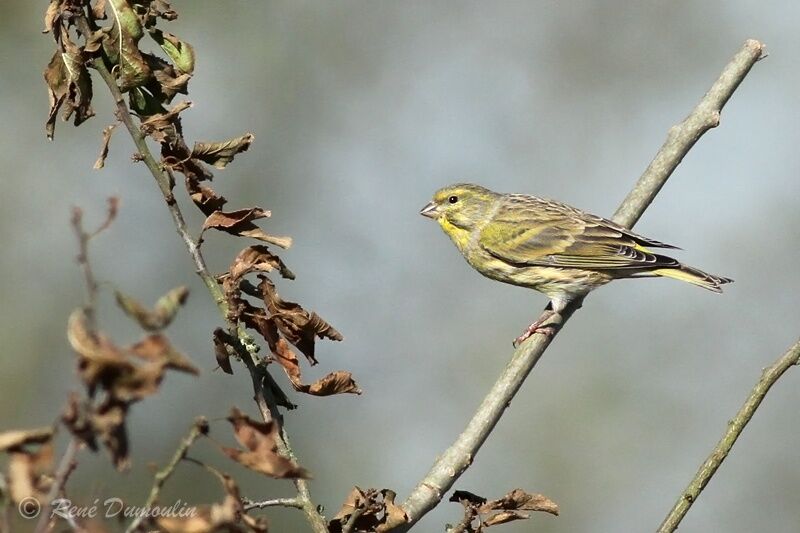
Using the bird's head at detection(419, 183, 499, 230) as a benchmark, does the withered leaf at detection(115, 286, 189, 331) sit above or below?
below

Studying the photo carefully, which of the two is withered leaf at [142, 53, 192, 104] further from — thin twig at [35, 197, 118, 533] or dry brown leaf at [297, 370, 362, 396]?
thin twig at [35, 197, 118, 533]

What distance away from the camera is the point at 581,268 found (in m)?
7.22

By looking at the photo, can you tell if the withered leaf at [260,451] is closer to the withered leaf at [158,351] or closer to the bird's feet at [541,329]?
the withered leaf at [158,351]

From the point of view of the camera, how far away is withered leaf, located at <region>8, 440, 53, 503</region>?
6.12 feet

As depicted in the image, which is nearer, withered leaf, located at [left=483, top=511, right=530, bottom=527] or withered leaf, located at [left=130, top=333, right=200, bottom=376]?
withered leaf, located at [left=130, top=333, right=200, bottom=376]

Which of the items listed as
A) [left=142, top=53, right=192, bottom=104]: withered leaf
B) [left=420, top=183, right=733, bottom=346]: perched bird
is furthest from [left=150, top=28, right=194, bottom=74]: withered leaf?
[left=420, top=183, right=733, bottom=346]: perched bird

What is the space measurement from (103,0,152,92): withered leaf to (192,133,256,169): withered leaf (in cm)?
23

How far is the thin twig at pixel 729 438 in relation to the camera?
2.93 metres

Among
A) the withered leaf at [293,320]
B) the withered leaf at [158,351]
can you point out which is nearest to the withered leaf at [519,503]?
the withered leaf at [293,320]

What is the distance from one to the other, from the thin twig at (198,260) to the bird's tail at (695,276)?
4736 mm

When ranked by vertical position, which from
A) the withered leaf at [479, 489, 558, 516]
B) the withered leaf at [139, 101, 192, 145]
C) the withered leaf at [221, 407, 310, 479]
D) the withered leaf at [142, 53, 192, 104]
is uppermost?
the withered leaf at [142, 53, 192, 104]

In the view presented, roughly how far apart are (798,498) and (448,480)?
10.7m

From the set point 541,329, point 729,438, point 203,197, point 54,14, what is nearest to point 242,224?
point 203,197

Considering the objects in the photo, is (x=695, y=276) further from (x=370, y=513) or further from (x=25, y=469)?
(x=25, y=469)
